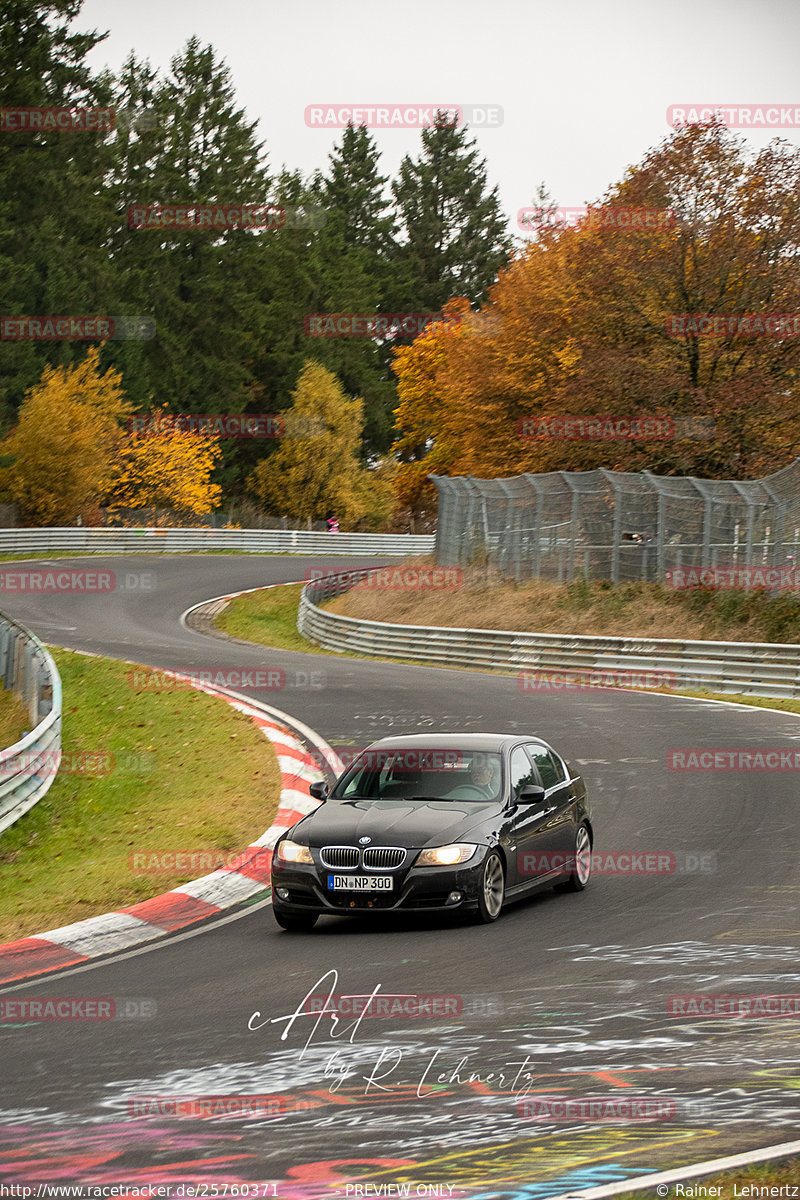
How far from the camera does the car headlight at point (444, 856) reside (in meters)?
10.1

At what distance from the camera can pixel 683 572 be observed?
104 ft

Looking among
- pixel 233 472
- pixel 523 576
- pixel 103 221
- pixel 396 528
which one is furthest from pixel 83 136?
pixel 523 576

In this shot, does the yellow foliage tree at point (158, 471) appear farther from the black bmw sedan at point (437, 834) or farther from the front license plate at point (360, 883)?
the front license plate at point (360, 883)

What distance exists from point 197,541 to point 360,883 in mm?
53211

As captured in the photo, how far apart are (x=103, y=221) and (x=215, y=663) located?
56810 mm

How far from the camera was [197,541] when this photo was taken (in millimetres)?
62531

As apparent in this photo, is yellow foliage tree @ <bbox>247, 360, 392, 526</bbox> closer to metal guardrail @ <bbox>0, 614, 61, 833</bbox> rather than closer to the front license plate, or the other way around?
metal guardrail @ <bbox>0, 614, 61, 833</bbox>

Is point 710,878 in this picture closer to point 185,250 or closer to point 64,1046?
point 64,1046

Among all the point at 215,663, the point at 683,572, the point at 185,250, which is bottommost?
the point at 215,663

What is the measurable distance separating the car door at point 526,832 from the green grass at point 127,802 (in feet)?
9.83

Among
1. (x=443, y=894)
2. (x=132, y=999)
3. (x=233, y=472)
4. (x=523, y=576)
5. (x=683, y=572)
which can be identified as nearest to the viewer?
(x=132, y=999)

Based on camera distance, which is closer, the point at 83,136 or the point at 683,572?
the point at 683,572

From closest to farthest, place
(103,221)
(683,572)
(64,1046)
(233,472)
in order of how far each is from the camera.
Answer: (64,1046), (683,572), (103,221), (233,472)

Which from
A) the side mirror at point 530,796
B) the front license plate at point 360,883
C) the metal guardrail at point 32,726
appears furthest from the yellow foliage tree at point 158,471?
the front license plate at point 360,883
